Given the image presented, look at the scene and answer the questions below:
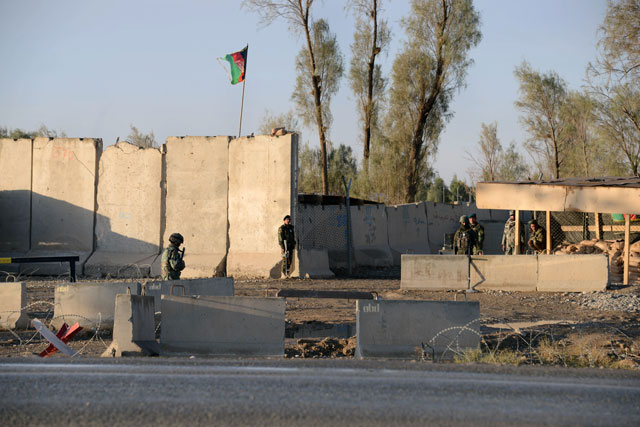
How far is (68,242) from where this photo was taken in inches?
845

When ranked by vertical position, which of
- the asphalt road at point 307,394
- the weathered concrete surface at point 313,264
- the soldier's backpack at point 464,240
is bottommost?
the asphalt road at point 307,394

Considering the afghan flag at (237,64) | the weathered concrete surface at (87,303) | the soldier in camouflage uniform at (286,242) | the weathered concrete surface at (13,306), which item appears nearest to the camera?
the weathered concrete surface at (87,303)

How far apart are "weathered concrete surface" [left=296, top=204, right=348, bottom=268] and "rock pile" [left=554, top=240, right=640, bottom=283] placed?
23.8 feet

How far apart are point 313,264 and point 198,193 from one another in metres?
4.01

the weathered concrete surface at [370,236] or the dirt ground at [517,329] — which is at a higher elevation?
the weathered concrete surface at [370,236]

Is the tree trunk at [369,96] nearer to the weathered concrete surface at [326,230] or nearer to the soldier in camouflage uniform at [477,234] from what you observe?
the weathered concrete surface at [326,230]

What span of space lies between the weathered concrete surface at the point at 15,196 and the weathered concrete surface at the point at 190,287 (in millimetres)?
11846

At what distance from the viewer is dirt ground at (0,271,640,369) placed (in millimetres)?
9133

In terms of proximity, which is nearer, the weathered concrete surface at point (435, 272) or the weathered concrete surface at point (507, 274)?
the weathered concrete surface at point (507, 274)

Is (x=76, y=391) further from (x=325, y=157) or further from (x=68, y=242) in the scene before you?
(x=325, y=157)

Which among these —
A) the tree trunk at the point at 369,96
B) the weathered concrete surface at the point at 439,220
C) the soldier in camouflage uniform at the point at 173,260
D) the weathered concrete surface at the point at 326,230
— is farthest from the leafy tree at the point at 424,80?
the soldier in camouflage uniform at the point at 173,260

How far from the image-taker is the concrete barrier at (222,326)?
9227 millimetres

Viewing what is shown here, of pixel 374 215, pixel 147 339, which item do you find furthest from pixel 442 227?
pixel 147 339

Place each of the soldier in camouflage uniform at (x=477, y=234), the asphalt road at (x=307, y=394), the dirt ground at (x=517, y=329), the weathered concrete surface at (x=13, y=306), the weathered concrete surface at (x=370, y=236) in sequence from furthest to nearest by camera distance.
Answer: the weathered concrete surface at (x=370, y=236) < the soldier in camouflage uniform at (x=477, y=234) < the weathered concrete surface at (x=13, y=306) < the dirt ground at (x=517, y=329) < the asphalt road at (x=307, y=394)
